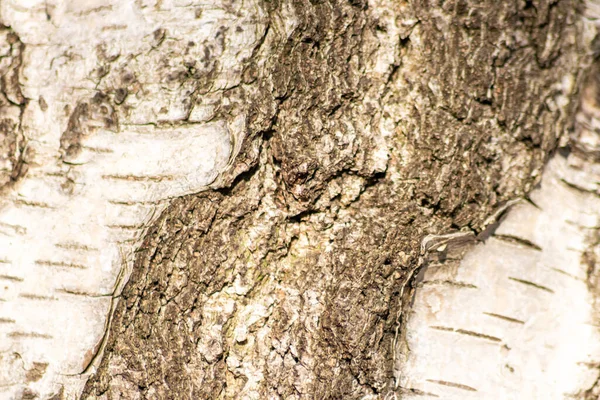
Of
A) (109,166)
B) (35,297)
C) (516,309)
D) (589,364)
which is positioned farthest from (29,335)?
(589,364)

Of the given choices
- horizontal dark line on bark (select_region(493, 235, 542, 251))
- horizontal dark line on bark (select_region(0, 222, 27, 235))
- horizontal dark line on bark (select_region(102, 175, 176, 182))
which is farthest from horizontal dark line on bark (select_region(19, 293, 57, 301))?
horizontal dark line on bark (select_region(493, 235, 542, 251))

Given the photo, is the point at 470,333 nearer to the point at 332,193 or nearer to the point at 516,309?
the point at 516,309

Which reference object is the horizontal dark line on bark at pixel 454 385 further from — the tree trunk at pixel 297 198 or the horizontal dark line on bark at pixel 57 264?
the horizontal dark line on bark at pixel 57 264

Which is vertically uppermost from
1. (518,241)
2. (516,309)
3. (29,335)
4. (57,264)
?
(518,241)

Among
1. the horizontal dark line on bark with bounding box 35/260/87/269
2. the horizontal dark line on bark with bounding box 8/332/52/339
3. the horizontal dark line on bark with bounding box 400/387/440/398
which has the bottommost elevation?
the horizontal dark line on bark with bounding box 8/332/52/339

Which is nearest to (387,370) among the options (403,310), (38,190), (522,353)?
(403,310)

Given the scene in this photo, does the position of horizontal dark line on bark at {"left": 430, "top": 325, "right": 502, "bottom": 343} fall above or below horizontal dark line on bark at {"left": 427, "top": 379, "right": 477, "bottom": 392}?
above

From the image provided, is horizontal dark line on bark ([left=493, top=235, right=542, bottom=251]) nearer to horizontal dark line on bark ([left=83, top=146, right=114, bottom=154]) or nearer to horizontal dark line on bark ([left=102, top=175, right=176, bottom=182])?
horizontal dark line on bark ([left=102, top=175, right=176, bottom=182])
